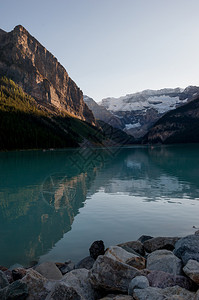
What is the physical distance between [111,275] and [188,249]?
388 cm

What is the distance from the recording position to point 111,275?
26.4 feet

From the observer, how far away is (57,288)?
7.21 m

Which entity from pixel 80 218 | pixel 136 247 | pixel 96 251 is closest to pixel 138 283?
pixel 96 251

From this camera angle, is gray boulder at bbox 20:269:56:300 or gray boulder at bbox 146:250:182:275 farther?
gray boulder at bbox 146:250:182:275

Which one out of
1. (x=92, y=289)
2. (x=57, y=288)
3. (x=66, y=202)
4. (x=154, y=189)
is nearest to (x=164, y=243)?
(x=92, y=289)

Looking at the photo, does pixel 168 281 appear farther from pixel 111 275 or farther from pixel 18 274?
pixel 18 274

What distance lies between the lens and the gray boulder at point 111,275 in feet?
25.8

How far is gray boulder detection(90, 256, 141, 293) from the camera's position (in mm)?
7875

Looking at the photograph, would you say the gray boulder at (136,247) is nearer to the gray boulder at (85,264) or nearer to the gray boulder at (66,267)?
the gray boulder at (85,264)

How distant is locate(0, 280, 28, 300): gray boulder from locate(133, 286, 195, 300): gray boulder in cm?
392

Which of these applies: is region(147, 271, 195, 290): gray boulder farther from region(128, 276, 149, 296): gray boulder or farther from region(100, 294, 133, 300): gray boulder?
region(100, 294, 133, 300): gray boulder

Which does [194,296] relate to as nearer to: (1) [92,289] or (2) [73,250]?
(1) [92,289]

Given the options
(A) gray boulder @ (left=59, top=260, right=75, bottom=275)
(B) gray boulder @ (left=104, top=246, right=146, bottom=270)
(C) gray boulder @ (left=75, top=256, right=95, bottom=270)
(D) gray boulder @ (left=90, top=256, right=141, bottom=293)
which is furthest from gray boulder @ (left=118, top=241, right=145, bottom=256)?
(D) gray boulder @ (left=90, top=256, right=141, bottom=293)

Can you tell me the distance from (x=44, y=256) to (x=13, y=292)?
5.93 meters
